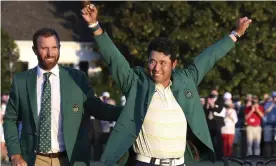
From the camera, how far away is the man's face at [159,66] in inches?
253

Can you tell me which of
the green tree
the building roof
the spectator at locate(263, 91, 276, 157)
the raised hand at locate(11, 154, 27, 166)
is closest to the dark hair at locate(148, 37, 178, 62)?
the raised hand at locate(11, 154, 27, 166)

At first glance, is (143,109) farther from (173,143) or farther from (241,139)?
(241,139)

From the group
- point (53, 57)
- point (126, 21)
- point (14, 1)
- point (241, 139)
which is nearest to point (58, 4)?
point (14, 1)

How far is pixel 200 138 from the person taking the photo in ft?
21.5

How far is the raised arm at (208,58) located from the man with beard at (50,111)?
26.7 inches

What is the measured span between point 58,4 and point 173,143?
128 feet

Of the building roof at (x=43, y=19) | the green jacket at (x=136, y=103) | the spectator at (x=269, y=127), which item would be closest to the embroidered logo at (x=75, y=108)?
the green jacket at (x=136, y=103)

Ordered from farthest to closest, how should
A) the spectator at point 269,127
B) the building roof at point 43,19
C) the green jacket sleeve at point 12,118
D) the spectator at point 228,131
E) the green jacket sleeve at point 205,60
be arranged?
1. the building roof at point 43,19
2. the spectator at point 269,127
3. the spectator at point 228,131
4. the green jacket sleeve at point 12,118
5. the green jacket sleeve at point 205,60

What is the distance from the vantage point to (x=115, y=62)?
254 inches

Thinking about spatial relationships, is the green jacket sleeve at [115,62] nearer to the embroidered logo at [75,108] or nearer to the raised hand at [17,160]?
the embroidered logo at [75,108]

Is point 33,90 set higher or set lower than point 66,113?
higher

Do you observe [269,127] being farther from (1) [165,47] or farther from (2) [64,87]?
(1) [165,47]

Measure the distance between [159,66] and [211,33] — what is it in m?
28.2

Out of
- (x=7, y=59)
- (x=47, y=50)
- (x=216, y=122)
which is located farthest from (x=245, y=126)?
(x=7, y=59)
